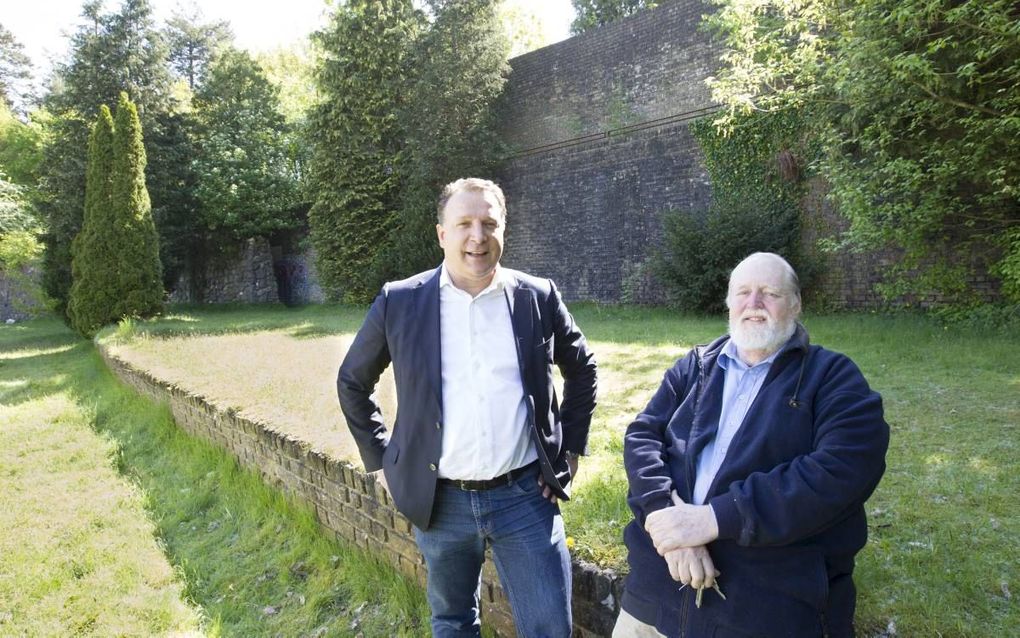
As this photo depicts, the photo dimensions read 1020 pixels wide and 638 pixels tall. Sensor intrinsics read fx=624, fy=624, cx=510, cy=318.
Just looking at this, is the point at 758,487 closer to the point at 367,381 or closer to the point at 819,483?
the point at 819,483

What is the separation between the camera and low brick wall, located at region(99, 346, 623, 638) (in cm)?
239

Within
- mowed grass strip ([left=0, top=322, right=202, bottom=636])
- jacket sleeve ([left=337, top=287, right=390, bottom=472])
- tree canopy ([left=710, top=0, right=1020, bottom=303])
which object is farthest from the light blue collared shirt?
tree canopy ([left=710, top=0, right=1020, bottom=303])

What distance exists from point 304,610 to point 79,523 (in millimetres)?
2247

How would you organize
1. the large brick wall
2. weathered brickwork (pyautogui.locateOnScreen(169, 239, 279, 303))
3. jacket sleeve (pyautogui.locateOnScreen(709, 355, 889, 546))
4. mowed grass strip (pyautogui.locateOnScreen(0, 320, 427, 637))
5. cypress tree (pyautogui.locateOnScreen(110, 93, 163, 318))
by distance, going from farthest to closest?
weathered brickwork (pyautogui.locateOnScreen(169, 239, 279, 303)) → cypress tree (pyautogui.locateOnScreen(110, 93, 163, 318)) → the large brick wall → mowed grass strip (pyautogui.locateOnScreen(0, 320, 427, 637)) → jacket sleeve (pyautogui.locateOnScreen(709, 355, 889, 546))

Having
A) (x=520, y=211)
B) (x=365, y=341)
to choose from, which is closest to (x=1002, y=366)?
(x=365, y=341)

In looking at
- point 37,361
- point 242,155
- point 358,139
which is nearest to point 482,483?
point 37,361

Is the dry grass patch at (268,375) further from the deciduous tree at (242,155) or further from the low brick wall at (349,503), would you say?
the deciduous tree at (242,155)

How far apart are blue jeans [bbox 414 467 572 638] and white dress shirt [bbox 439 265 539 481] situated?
4.0 inches

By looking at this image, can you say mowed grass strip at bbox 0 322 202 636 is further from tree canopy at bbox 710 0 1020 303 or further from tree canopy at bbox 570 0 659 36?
tree canopy at bbox 570 0 659 36

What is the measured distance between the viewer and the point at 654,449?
78.8 inches

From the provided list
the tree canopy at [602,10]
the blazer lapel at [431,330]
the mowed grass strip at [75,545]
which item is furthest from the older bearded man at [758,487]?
the tree canopy at [602,10]

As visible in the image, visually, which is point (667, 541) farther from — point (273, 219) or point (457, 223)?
point (273, 219)

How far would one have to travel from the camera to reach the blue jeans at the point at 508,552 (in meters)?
2.10

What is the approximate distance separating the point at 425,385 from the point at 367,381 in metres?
0.32
